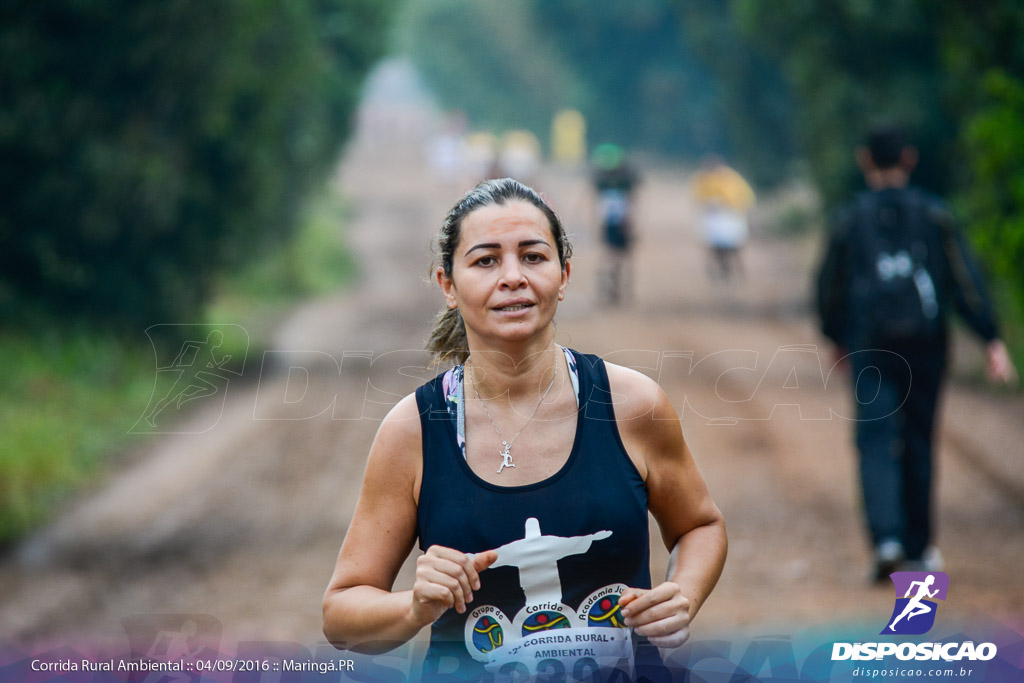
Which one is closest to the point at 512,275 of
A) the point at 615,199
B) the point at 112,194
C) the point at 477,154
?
the point at 112,194

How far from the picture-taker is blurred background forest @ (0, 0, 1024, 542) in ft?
33.0

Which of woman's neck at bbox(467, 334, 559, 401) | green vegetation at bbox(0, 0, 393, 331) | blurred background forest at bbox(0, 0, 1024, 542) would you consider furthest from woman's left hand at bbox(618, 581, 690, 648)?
green vegetation at bbox(0, 0, 393, 331)

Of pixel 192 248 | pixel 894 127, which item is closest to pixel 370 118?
pixel 192 248

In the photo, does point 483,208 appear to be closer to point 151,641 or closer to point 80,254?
point 151,641

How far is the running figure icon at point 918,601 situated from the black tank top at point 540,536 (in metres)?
1.18

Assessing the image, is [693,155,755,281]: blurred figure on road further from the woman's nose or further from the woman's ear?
the woman's nose

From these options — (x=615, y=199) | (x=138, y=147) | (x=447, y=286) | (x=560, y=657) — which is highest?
(x=615, y=199)

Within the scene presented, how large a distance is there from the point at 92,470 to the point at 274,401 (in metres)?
3.23

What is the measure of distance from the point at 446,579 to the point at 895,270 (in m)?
4.76

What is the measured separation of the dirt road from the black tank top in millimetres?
804

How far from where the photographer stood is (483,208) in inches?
109

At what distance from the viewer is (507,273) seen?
2645 millimetres

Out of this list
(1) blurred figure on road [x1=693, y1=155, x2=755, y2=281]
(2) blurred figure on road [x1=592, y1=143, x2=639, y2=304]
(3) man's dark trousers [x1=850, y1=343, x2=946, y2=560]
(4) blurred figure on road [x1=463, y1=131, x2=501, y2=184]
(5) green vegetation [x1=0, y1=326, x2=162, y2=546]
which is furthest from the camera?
(4) blurred figure on road [x1=463, y1=131, x2=501, y2=184]

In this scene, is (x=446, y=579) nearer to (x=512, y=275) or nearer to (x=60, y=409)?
(x=512, y=275)
